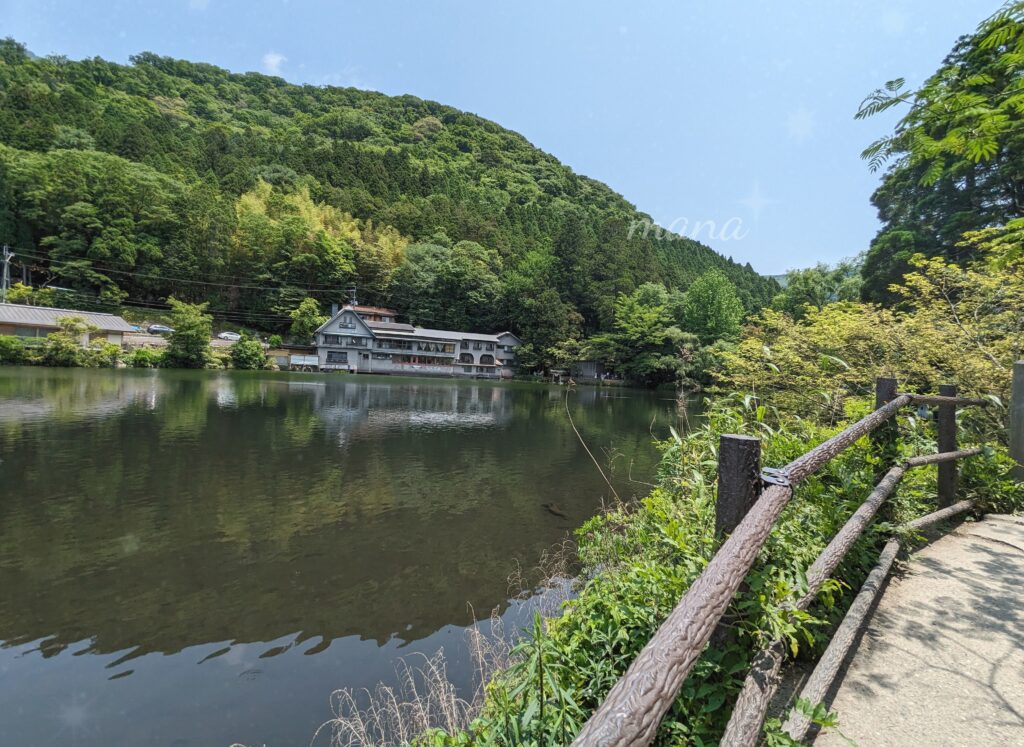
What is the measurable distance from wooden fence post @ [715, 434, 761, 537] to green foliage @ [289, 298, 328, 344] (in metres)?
45.4

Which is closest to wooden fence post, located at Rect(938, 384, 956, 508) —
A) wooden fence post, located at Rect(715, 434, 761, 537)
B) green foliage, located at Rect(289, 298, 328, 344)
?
wooden fence post, located at Rect(715, 434, 761, 537)

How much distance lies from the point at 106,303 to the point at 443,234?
32.6 meters

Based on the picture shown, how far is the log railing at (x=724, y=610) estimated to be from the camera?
738 mm

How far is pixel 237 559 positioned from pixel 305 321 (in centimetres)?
4082

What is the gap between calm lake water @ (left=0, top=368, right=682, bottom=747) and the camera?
3.43 metres

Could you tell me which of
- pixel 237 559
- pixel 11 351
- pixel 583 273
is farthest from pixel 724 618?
pixel 583 273

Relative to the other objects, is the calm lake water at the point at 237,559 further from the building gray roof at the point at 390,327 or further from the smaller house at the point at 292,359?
the building gray roof at the point at 390,327

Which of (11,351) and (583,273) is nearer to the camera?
(11,351)

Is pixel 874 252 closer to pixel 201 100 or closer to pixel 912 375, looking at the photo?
pixel 912 375

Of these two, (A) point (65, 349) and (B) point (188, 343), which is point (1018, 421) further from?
(B) point (188, 343)

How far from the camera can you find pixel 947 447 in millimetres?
3230

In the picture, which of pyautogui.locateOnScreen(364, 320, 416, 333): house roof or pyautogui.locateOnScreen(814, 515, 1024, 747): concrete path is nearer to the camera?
pyautogui.locateOnScreen(814, 515, 1024, 747): concrete path

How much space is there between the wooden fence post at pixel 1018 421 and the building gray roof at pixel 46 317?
4173 centimetres

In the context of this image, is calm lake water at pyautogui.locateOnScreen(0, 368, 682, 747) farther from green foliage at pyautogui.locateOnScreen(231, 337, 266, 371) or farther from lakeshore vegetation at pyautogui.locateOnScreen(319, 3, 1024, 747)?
green foliage at pyautogui.locateOnScreen(231, 337, 266, 371)
